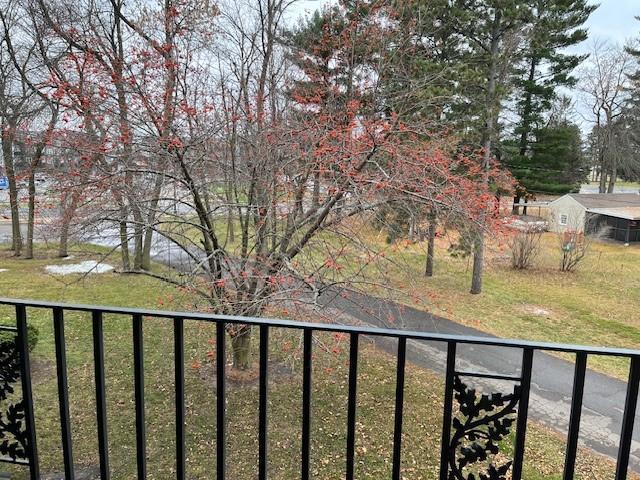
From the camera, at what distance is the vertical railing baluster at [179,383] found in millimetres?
1236

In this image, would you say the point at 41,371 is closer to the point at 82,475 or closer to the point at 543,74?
the point at 82,475

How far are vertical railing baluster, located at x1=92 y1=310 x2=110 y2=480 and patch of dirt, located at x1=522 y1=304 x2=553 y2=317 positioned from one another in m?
10.5

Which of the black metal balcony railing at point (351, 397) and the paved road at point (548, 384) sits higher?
the black metal balcony railing at point (351, 397)

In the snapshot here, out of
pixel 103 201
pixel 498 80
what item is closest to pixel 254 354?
pixel 103 201

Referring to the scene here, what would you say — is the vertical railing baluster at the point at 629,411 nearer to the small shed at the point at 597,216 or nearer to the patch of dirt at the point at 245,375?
the patch of dirt at the point at 245,375

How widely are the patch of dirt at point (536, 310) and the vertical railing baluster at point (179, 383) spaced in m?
10.5

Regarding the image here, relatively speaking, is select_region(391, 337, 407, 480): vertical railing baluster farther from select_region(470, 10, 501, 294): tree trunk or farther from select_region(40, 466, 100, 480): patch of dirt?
select_region(470, 10, 501, 294): tree trunk

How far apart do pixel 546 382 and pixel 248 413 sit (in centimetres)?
444

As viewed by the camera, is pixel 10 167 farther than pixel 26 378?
Yes

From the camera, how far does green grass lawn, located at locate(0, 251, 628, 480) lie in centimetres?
443

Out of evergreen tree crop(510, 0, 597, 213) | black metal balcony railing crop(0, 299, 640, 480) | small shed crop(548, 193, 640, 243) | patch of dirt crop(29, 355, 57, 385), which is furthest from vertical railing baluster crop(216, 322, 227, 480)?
small shed crop(548, 193, 640, 243)

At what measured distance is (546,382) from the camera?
21.6 ft

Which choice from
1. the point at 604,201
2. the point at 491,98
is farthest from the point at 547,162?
the point at 491,98

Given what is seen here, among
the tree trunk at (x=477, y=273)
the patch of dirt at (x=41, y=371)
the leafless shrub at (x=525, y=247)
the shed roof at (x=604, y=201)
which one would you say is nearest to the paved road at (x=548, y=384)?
the tree trunk at (x=477, y=273)
